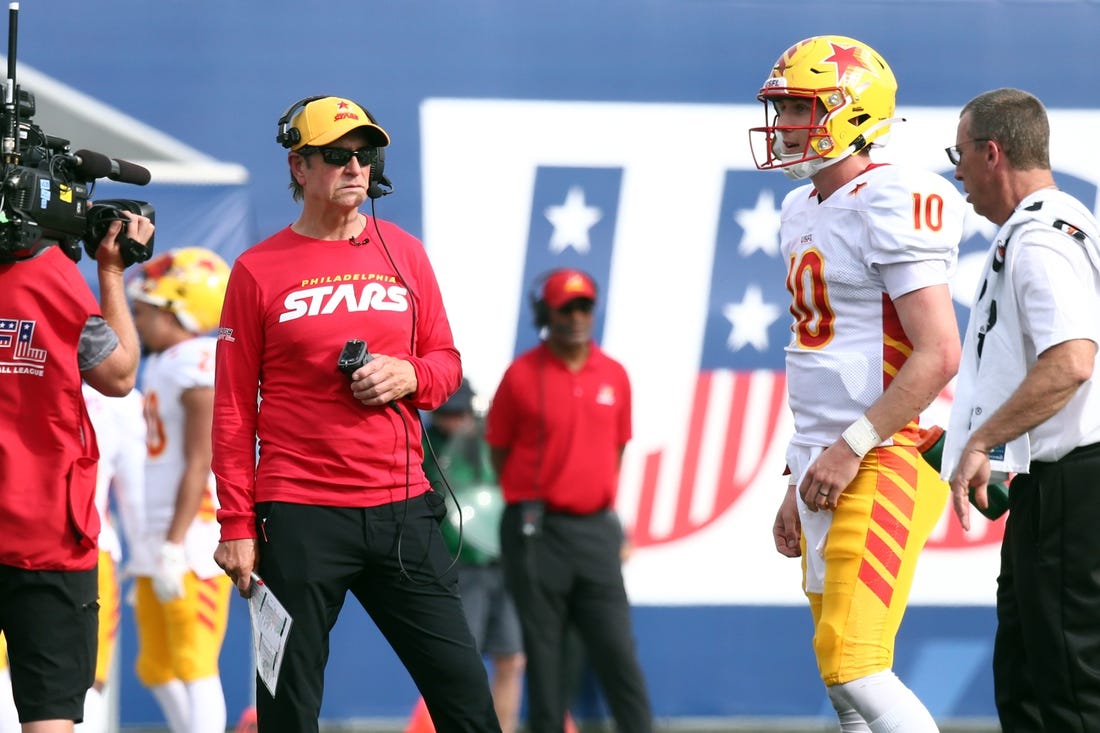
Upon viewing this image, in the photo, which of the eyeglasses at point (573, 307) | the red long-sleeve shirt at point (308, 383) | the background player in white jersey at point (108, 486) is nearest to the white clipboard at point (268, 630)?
the red long-sleeve shirt at point (308, 383)

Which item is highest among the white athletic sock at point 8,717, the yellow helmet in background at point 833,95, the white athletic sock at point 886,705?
the yellow helmet in background at point 833,95

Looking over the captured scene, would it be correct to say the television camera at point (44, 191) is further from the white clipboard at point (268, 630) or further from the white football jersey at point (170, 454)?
the white football jersey at point (170, 454)

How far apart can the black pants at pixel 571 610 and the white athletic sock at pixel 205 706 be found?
1278mm

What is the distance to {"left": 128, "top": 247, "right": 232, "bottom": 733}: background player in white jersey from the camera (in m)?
6.04

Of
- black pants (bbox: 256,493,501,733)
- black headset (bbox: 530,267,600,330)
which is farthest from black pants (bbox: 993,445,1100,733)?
black headset (bbox: 530,267,600,330)

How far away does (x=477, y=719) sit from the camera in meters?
4.08

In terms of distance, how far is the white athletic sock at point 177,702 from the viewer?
6035mm

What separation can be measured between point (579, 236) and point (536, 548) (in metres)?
1.66

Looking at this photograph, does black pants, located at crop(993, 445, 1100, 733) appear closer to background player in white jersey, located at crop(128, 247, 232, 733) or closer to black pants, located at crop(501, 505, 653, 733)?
black pants, located at crop(501, 505, 653, 733)

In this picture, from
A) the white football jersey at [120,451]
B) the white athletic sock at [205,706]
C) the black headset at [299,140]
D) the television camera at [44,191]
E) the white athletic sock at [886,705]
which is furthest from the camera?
the white athletic sock at [205,706]

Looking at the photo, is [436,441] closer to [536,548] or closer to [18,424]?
[536,548]

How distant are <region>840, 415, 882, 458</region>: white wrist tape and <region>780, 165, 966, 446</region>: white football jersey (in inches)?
4.6

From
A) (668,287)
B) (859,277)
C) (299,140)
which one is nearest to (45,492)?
(299,140)

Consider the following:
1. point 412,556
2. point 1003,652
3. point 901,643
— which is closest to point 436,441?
point 901,643
